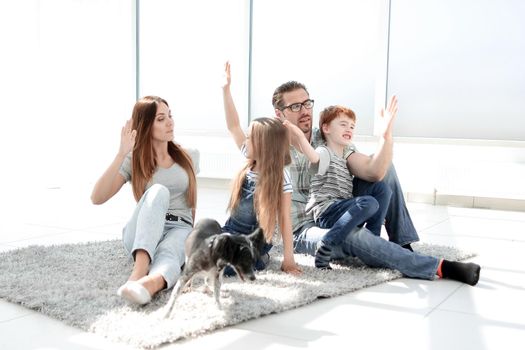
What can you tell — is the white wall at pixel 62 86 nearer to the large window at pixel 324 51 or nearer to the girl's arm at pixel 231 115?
the large window at pixel 324 51

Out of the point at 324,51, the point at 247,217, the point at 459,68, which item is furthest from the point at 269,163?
the point at 324,51

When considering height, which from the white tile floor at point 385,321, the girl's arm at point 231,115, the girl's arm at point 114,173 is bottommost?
the white tile floor at point 385,321

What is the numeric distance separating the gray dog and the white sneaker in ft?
0.38

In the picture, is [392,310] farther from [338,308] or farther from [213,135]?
[213,135]

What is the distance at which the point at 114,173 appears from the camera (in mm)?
2332

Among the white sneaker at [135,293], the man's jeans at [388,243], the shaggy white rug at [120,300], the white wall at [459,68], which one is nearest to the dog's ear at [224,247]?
the shaggy white rug at [120,300]

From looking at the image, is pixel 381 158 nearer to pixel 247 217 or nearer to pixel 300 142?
pixel 300 142

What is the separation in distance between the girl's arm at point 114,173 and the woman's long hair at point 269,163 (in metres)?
0.45

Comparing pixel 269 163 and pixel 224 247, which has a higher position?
pixel 269 163

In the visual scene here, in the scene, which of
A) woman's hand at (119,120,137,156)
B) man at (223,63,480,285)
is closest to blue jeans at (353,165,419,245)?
man at (223,63,480,285)

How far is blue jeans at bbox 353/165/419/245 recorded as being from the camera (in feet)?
8.76

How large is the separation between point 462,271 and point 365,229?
41 cm

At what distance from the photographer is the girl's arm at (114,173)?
7.39ft

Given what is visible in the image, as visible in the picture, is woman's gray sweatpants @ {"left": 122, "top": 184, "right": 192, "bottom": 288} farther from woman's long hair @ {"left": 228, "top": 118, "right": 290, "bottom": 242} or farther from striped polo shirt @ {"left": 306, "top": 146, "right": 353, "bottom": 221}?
striped polo shirt @ {"left": 306, "top": 146, "right": 353, "bottom": 221}
